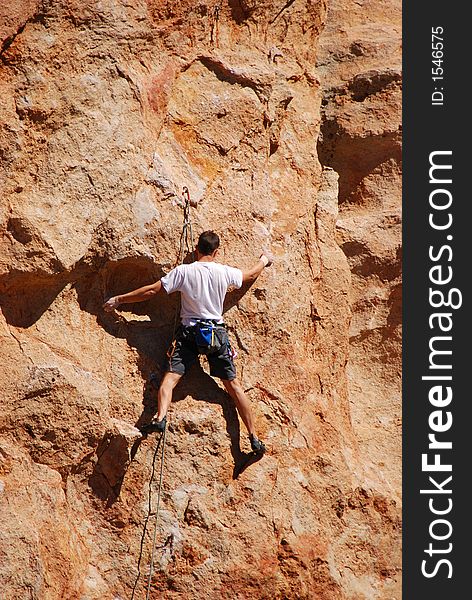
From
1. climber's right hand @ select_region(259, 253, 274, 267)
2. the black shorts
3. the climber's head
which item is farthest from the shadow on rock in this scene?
climber's right hand @ select_region(259, 253, 274, 267)

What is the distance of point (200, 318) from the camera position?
830 cm

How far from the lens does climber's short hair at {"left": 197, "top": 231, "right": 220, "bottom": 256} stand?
8.36 m

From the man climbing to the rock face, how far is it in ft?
0.78

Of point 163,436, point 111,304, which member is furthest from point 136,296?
point 163,436

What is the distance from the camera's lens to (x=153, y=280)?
862 cm

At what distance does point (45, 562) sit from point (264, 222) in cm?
345

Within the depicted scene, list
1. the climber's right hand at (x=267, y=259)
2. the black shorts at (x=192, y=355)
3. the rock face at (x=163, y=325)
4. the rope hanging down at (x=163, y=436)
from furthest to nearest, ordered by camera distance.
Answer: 1. the climber's right hand at (x=267, y=259)
2. the black shorts at (x=192, y=355)
3. the rope hanging down at (x=163, y=436)
4. the rock face at (x=163, y=325)

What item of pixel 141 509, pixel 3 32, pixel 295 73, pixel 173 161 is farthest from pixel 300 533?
pixel 3 32

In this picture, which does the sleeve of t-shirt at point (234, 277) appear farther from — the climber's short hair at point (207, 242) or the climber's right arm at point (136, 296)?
the climber's right arm at point (136, 296)

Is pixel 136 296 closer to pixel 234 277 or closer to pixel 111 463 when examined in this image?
pixel 234 277

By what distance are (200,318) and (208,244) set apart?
62 cm

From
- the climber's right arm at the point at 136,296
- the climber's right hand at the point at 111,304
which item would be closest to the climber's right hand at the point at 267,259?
the climber's right arm at the point at 136,296

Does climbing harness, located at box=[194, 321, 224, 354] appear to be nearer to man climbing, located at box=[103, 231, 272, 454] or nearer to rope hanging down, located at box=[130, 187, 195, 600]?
man climbing, located at box=[103, 231, 272, 454]

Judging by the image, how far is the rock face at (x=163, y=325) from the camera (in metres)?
8.10
